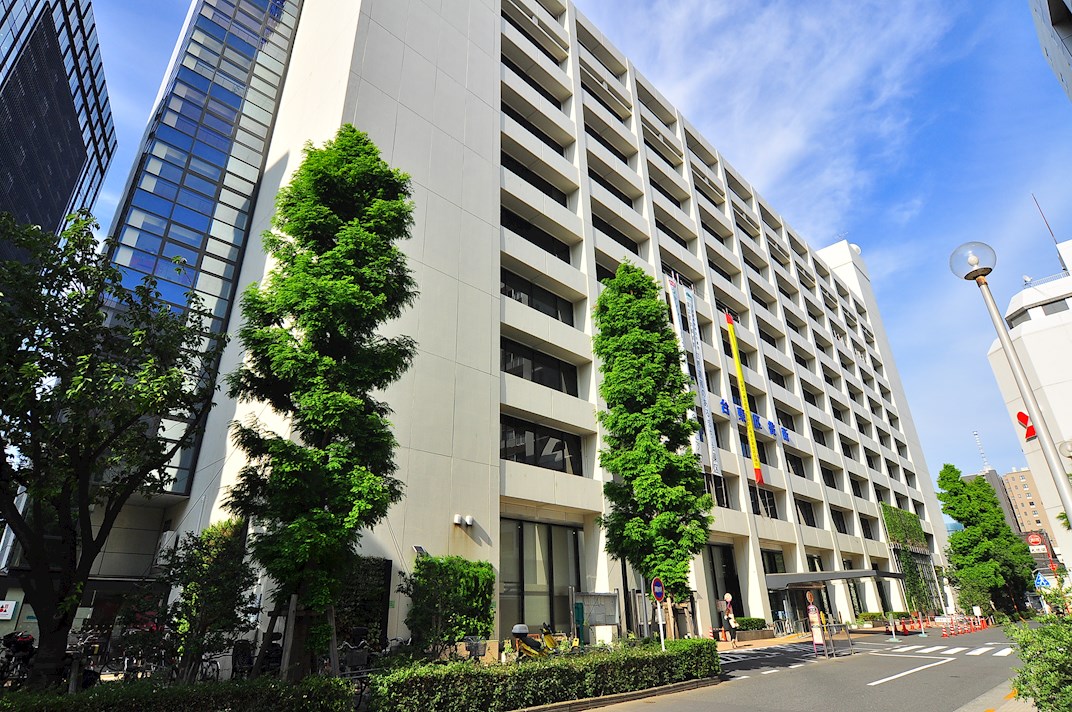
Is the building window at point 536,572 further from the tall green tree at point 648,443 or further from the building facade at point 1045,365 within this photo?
the building facade at point 1045,365

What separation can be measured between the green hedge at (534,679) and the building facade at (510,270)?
4748 mm

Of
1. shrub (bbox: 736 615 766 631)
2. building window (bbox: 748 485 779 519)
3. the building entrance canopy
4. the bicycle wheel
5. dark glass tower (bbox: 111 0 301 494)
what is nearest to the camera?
the bicycle wheel

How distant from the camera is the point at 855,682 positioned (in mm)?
13938

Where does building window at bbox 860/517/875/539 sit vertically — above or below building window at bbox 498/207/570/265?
below

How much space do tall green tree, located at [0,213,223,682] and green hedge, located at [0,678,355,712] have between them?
100 inches

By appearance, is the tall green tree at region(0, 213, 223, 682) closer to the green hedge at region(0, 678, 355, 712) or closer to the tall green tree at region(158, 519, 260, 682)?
the tall green tree at region(158, 519, 260, 682)

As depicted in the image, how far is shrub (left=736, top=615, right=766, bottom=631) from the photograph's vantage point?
1043 inches

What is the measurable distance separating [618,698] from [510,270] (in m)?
16.3

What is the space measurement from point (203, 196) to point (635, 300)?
19654 millimetres

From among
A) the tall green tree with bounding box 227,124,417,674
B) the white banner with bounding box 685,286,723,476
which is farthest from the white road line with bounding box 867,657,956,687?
the tall green tree with bounding box 227,124,417,674

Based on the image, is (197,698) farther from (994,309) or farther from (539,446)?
(539,446)

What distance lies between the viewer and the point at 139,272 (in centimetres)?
2202

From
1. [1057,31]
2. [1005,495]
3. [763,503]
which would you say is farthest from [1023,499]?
[1057,31]

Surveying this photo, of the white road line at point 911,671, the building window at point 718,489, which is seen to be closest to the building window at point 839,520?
the building window at point 718,489
